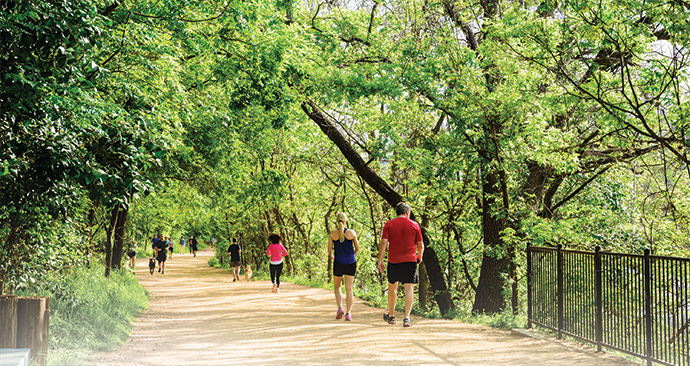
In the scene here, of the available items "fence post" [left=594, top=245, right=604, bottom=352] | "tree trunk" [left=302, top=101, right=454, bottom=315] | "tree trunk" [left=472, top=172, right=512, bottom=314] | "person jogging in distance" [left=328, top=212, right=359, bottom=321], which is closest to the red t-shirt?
"person jogging in distance" [left=328, top=212, right=359, bottom=321]

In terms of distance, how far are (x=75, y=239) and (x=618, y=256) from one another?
940 cm

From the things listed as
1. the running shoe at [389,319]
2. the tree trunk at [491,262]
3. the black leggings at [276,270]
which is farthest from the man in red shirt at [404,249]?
the black leggings at [276,270]

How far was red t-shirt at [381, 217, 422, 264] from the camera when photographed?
9078 mm

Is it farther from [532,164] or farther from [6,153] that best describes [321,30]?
[6,153]

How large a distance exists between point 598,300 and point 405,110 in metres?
7.29

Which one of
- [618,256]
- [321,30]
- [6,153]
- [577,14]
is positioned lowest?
[618,256]

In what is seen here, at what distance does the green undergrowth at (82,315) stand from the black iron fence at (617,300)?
649cm

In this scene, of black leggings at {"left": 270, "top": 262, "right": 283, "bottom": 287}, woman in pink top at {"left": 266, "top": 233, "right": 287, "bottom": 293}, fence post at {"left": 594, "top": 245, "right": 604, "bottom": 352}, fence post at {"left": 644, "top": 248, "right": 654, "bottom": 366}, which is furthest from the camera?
black leggings at {"left": 270, "top": 262, "right": 283, "bottom": 287}

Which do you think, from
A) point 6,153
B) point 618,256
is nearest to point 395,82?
point 618,256

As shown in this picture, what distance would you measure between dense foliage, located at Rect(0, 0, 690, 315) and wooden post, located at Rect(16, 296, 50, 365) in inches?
47.0

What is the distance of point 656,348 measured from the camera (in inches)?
246

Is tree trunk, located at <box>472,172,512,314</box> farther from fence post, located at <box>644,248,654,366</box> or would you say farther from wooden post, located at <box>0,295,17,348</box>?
wooden post, located at <box>0,295,17,348</box>

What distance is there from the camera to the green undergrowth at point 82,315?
7315mm

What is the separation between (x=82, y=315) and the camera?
28.7 feet
